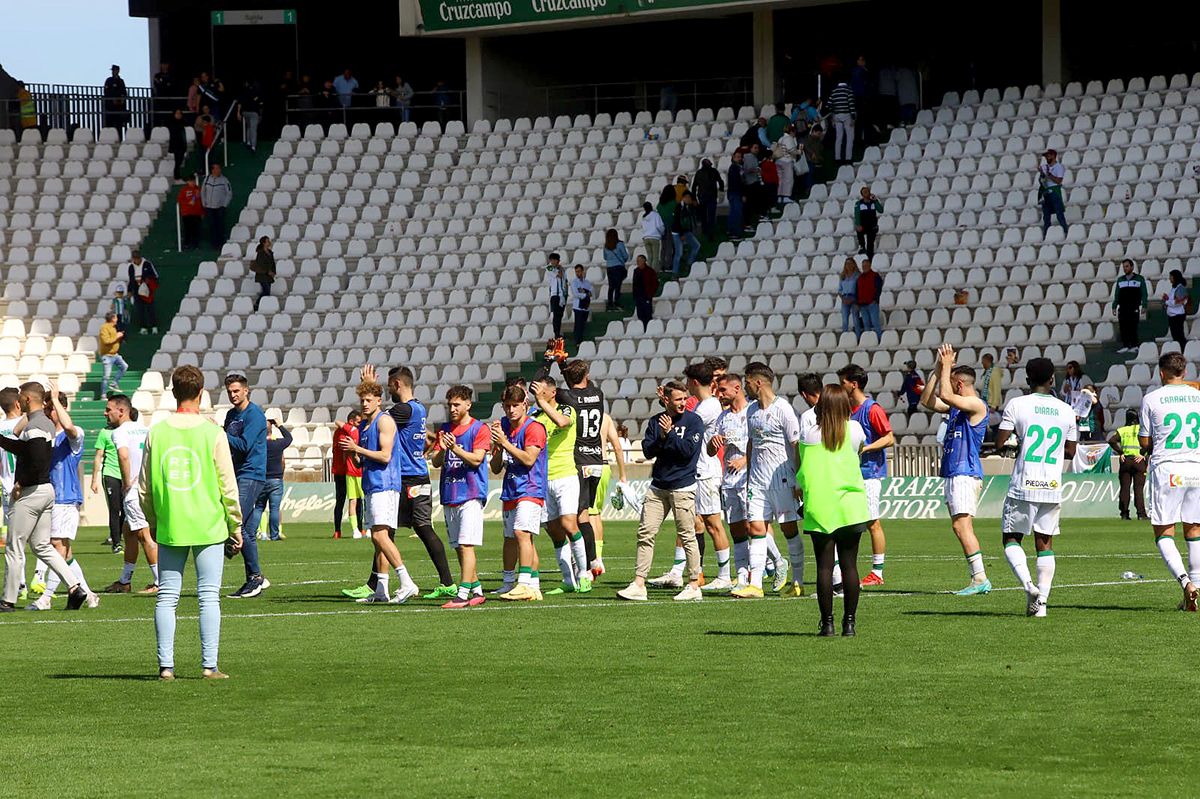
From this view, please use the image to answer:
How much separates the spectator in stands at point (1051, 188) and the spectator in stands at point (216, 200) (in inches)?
704

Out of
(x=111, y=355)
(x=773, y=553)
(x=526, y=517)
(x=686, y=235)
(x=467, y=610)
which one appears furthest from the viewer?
(x=686, y=235)

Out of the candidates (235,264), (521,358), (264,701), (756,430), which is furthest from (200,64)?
(264,701)

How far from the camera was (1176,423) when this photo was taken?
1359 centimetres

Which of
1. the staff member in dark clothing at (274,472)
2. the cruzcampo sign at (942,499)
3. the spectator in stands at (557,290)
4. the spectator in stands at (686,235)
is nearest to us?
the staff member in dark clothing at (274,472)

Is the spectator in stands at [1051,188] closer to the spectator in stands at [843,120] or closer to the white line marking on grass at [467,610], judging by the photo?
the spectator in stands at [843,120]

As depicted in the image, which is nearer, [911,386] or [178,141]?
[911,386]

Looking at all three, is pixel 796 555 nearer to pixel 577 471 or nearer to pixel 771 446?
pixel 771 446

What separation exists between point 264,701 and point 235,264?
31299 millimetres

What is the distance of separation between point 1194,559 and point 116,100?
3691 cm

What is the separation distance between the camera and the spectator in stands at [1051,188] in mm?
34312

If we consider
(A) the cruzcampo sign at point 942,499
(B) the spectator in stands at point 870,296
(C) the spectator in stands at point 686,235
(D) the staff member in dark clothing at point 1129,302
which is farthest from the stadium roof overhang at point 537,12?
(A) the cruzcampo sign at point 942,499

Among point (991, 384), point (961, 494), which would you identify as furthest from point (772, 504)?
point (991, 384)

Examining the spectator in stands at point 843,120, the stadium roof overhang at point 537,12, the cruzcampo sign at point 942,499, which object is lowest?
the cruzcampo sign at point 942,499

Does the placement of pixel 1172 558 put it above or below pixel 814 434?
below
